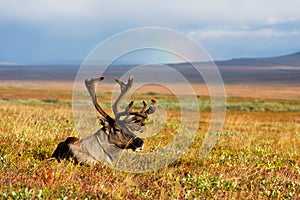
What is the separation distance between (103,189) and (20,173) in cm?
170

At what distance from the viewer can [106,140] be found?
405 inches

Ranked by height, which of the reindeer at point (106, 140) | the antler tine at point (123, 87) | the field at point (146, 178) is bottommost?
the field at point (146, 178)

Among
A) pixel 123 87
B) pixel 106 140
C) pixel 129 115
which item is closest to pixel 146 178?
pixel 106 140

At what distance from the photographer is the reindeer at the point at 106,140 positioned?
10055 millimetres

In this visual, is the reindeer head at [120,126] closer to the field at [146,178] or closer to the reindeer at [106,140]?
the reindeer at [106,140]

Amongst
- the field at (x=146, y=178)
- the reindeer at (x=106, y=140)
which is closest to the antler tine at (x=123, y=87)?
the reindeer at (x=106, y=140)

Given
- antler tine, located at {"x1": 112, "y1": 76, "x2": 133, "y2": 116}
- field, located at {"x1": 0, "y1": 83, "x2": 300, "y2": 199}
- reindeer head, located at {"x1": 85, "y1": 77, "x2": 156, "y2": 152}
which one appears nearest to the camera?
field, located at {"x1": 0, "y1": 83, "x2": 300, "y2": 199}

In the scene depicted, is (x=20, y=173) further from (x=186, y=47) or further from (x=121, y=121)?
(x=186, y=47)

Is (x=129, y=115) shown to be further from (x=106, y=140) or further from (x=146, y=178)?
(x=146, y=178)

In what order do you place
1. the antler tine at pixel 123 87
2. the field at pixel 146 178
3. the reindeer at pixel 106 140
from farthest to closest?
the antler tine at pixel 123 87
the reindeer at pixel 106 140
the field at pixel 146 178

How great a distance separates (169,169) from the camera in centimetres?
1012

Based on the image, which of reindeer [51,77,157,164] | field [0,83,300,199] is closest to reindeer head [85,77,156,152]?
reindeer [51,77,157,164]

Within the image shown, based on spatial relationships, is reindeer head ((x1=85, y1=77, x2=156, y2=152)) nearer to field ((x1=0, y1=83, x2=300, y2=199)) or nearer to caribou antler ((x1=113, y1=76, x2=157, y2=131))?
caribou antler ((x1=113, y1=76, x2=157, y2=131))

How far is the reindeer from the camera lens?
1005 centimetres
